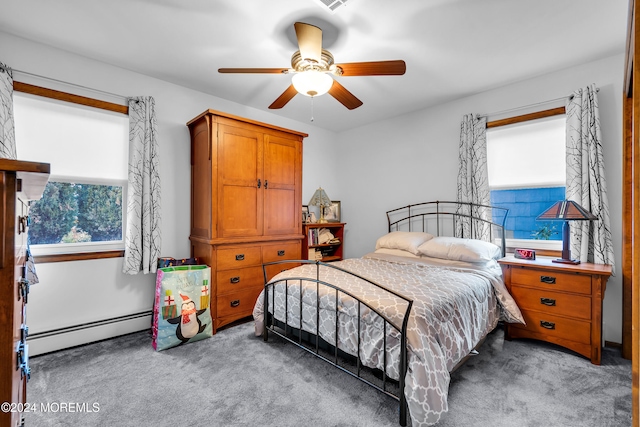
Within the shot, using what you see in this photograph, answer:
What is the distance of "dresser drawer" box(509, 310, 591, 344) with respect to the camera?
2.32 m

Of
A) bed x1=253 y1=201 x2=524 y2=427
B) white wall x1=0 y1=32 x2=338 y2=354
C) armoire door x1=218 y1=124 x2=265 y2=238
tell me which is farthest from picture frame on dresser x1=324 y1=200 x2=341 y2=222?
white wall x1=0 y1=32 x2=338 y2=354

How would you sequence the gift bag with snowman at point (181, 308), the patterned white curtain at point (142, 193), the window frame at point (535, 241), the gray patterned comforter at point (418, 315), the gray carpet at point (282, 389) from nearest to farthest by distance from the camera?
1. the gray patterned comforter at point (418, 315)
2. the gray carpet at point (282, 389)
3. the gift bag with snowman at point (181, 308)
4. the patterned white curtain at point (142, 193)
5. the window frame at point (535, 241)

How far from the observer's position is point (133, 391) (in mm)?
1926

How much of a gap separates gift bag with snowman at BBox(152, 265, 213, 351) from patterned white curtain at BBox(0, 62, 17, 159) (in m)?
1.42

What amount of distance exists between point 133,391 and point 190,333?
27.9 inches

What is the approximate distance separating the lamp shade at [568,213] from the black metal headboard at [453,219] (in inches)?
23.7

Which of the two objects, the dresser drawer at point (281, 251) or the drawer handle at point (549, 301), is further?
the dresser drawer at point (281, 251)

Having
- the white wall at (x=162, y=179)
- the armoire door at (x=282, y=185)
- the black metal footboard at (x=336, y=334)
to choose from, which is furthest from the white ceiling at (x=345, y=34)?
the black metal footboard at (x=336, y=334)

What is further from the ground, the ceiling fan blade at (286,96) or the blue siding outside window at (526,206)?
the ceiling fan blade at (286,96)

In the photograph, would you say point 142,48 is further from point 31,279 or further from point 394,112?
point 394,112

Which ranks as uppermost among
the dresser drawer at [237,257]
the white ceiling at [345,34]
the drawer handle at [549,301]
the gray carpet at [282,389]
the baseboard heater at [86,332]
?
the white ceiling at [345,34]

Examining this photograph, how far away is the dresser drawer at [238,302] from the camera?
2.94 meters

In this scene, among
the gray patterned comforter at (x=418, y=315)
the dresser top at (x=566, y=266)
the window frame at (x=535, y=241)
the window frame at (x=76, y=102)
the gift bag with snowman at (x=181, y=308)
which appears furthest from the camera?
the window frame at (x=535, y=241)

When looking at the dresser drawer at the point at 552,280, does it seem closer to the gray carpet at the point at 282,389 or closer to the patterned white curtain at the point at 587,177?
the patterned white curtain at the point at 587,177
